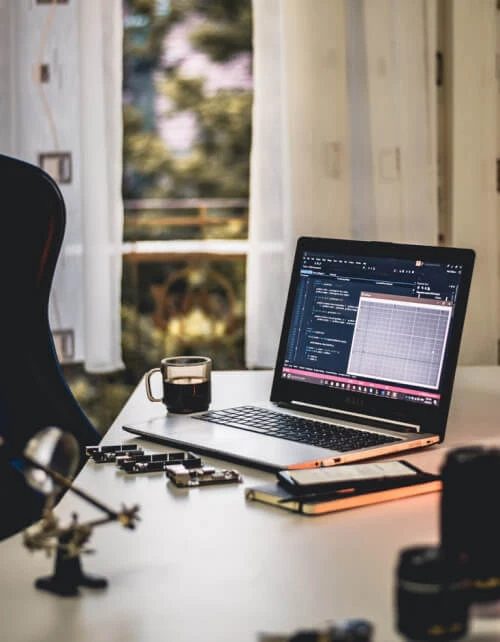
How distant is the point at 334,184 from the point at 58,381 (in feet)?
3.18

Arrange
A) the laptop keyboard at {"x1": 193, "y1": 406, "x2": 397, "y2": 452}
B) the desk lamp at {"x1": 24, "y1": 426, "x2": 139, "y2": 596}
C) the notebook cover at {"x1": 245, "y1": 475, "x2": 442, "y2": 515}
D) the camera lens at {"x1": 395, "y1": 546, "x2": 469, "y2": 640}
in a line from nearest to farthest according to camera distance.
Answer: the camera lens at {"x1": 395, "y1": 546, "x2": 469, "y2": 640} < the desk lamp at {"x1": 24, "y1": 426, "x2": 139, "y2": 596} < the notebook cover at {"x1": 245, "y1": 475, "x2": 442, "y2": 515} < the laptop keyboard at {"x1": 193, "y1": 406, "x2": 397, "y2": 452}

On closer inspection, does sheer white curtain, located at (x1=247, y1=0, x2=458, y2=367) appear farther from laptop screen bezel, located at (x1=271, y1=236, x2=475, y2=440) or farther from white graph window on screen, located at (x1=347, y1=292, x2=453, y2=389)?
white graph window on screen, located at (x1=347, y1=292, x2=453, y2=389)

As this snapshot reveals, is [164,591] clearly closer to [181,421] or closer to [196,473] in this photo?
[196,473]

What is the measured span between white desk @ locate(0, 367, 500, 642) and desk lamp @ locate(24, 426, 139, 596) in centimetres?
2

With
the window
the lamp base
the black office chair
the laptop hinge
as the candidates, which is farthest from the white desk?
the window

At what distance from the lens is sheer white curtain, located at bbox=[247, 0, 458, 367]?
2.45 metres

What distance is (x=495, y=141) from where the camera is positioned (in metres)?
2.50

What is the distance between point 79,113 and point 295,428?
1369 millimetres

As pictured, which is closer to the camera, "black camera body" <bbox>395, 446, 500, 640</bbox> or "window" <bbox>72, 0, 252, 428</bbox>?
"black camera body" <bbox>395, 446, 500, 640</bbox>

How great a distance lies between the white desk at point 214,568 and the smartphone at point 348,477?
0.09ft

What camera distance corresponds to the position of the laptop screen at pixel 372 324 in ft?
4.56

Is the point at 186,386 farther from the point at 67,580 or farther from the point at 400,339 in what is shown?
the point at 67,580

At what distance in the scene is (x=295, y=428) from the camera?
1392 mm

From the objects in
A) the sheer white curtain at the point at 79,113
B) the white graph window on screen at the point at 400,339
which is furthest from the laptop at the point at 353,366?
the sheer white curtain at the point at 79,113
